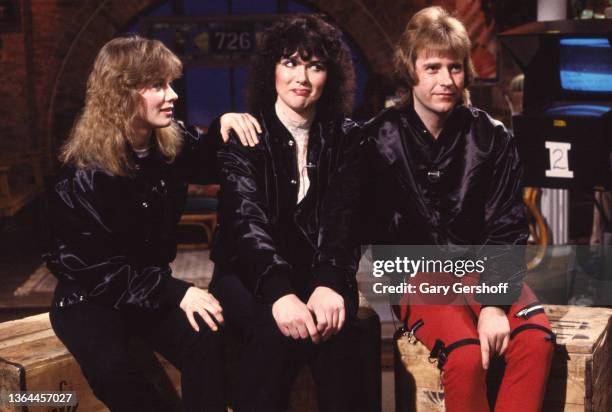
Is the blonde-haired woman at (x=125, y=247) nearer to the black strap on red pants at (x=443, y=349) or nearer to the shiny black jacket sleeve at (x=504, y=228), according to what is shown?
the black strap on red pants at (x=443, y=349)

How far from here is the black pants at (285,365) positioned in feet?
8.09

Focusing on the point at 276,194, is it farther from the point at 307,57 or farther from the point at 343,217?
the point at 307,57

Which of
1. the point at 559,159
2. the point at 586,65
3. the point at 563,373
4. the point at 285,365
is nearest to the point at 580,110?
the point at 559,159

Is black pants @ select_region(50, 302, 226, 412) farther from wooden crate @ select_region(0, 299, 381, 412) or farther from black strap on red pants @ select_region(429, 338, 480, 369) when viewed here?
black strap on red pants @ select_region(429, 338, 480, 369)

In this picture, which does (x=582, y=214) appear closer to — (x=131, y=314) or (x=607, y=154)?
(x=607, y=154)

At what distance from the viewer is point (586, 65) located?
453 centimetres

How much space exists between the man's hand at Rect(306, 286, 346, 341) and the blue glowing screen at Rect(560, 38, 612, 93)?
2.52 meters

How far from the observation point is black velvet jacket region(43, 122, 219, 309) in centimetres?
260

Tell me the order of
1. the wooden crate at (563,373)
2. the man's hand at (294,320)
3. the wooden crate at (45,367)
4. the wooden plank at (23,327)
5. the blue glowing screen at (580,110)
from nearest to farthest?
the man's hand at (294,320), the wooden crate at (45,367), the wooden crate at (563,373), the wooden plank at (23,327), the blue glowing screen at (580,110)


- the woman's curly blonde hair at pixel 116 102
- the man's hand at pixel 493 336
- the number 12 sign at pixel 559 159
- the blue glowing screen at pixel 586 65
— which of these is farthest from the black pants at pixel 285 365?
the blue glowing screen at pixel 586 65

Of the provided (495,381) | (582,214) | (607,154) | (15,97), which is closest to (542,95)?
(607,154)

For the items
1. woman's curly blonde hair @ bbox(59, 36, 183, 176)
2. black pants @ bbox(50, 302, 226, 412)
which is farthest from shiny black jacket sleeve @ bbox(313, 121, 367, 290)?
woman's curly blonde hair @ bbox(59, 36, 183, 176)

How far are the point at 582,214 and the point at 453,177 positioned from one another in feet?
18.0

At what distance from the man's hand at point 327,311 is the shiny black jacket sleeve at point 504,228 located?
483 millimetres
